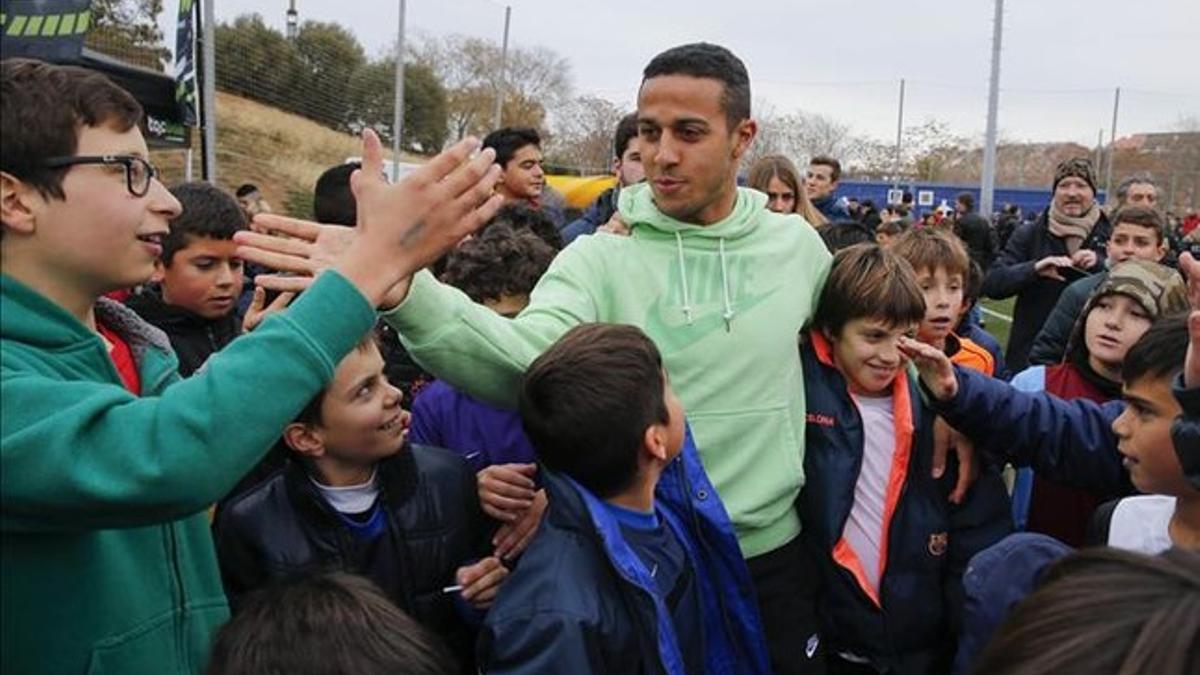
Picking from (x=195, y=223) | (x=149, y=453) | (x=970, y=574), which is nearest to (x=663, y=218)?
(x=970, y=574)

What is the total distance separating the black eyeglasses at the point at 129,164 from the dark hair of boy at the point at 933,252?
8.24 feet

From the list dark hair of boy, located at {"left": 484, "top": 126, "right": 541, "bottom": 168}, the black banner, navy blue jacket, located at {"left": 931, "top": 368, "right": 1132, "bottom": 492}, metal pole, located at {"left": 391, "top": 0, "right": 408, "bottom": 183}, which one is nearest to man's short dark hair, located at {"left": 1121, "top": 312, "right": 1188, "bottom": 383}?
navy blue jacket, located at {"left": 931, "top": 368, "right": 1132, "bottom": 492}

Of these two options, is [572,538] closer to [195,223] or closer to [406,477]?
[406,477]

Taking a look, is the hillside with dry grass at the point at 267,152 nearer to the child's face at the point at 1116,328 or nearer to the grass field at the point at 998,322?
the grass field at the point at 998,322

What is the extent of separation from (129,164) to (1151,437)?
6.59 ft

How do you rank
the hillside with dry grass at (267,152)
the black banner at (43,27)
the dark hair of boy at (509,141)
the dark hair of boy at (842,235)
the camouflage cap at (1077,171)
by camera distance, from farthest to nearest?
the hillside with dry grass at (267,152)
the camouflage cap at (1077,171)
the dark hair of boy at (509,141)
the black banner at (43,27)
the dark hair of boy at (842,235)

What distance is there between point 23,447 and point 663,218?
4.71 feet

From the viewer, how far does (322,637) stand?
135 cm

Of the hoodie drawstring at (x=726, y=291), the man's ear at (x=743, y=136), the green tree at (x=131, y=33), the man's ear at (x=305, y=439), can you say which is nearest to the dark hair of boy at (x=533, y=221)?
the man's ear at (x=743, y=136)

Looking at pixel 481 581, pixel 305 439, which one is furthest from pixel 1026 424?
pixel 305 439

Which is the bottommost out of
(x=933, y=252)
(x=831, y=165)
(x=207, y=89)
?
(x=933, y=252)

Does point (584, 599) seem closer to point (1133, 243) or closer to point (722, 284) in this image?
point (722, 284)

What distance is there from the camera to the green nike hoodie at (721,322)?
7.09 ft

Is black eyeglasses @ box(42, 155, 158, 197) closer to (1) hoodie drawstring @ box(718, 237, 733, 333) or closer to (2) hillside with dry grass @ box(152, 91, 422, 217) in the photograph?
(1) hoodie drawstring @ box(718, 237, 733, 333)
